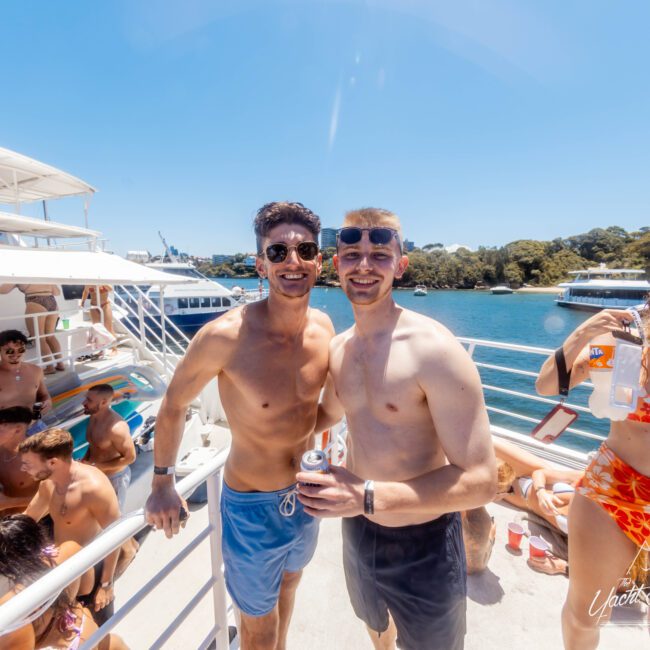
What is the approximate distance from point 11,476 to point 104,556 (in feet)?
10.6

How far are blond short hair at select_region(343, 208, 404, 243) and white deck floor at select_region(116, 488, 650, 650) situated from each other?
2211 mm

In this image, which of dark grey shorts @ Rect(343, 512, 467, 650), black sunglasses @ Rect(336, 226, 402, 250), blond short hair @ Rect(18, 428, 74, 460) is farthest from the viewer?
blond short hair @ Rect(18, 428, 74, 460)

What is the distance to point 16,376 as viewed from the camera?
157 inches

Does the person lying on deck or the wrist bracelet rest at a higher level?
the wrist bracelet

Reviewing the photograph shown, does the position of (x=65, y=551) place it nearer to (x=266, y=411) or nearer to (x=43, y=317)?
(x=266, y=411)

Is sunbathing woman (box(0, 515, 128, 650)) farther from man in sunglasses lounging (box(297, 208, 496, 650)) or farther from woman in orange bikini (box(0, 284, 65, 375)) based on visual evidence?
woman in orange bikini (box(0, 284, 65, 375))

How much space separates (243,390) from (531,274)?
81.1m

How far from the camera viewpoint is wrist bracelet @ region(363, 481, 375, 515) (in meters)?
1.06

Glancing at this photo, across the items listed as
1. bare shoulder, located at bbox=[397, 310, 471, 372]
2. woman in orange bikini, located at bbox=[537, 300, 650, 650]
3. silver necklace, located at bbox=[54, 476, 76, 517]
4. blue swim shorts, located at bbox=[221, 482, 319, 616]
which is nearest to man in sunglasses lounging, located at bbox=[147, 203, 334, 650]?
blue swim shorts, located at bbox=[221, 482, 319, 616]

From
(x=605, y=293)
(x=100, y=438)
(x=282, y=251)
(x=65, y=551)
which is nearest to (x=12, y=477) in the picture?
(x=100, y=438)

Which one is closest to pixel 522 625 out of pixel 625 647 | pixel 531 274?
pixel 625 647

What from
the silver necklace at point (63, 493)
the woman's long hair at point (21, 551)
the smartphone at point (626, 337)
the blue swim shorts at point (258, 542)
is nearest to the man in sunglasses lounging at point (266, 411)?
the blue swim shorts at point (258, 542)

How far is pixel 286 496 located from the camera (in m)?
1.70

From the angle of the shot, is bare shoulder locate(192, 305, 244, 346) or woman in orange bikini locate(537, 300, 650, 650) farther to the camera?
bare shoulder locate(192, 305, 244, 346)
